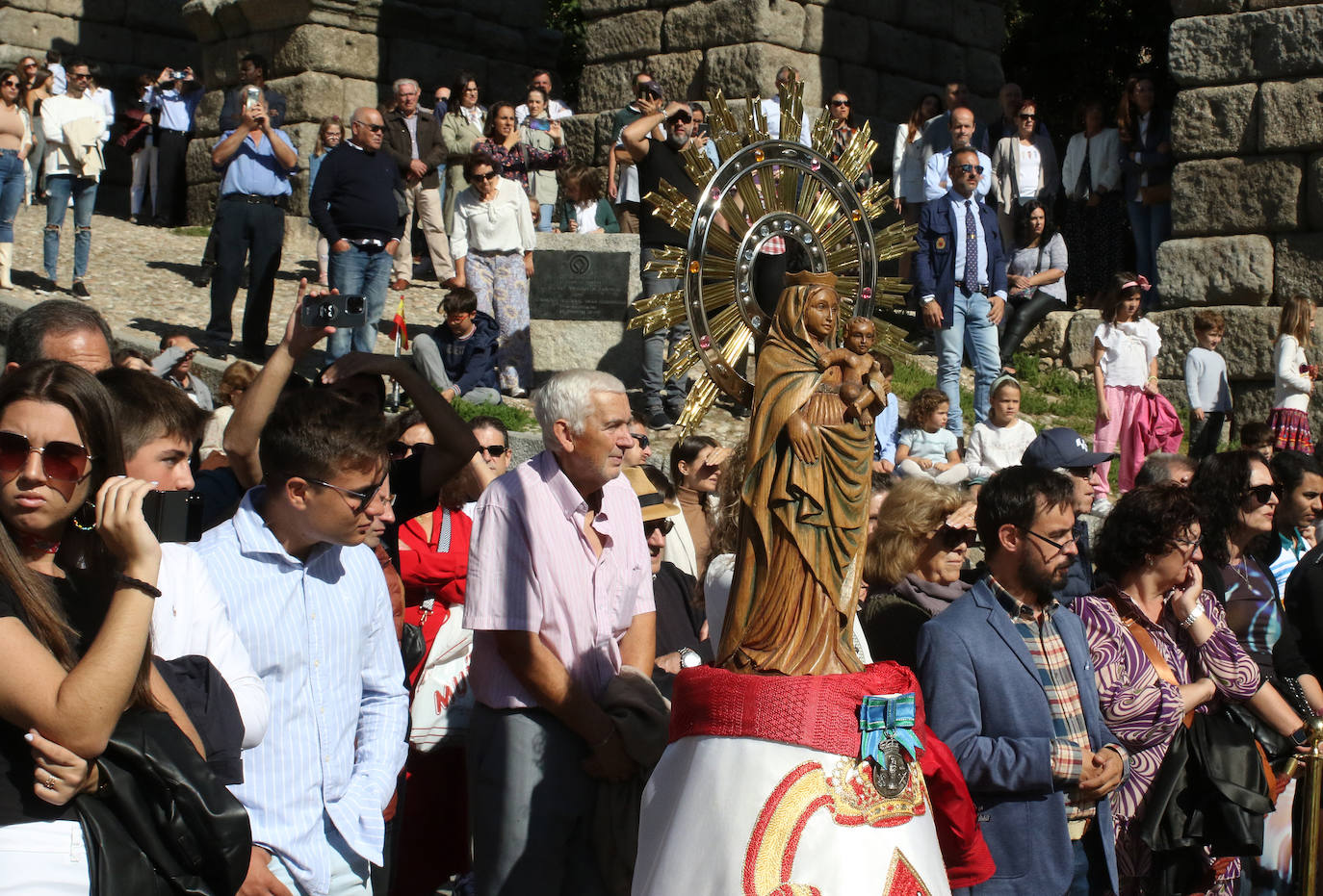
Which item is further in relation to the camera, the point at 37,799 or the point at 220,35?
the point at 220,35

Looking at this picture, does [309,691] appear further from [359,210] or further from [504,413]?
[359,210]

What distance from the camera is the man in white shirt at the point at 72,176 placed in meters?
13.1

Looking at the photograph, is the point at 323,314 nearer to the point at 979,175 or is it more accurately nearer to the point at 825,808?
the point at 825,808

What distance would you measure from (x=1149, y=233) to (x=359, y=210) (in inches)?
257

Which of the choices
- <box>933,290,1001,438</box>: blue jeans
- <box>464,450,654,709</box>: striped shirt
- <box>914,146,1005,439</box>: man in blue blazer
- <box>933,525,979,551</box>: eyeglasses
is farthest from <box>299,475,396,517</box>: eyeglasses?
<box>933,290,1001,438</box>: blue jeans

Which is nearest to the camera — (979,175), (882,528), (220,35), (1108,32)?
(882,528)

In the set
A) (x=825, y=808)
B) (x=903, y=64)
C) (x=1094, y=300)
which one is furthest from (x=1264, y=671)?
(x=903, y=64)

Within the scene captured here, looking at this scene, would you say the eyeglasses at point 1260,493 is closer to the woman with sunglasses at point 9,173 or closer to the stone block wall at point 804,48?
the stone block wall at point 804,48

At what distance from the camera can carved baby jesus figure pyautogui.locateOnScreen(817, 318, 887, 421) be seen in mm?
3195

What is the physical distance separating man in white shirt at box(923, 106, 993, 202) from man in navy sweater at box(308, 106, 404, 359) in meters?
4.10

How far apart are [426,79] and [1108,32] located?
9.05 meters

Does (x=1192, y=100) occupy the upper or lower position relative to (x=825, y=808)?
upper

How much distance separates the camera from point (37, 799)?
8.36ft

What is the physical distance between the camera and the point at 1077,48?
774 inches
